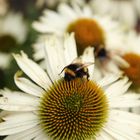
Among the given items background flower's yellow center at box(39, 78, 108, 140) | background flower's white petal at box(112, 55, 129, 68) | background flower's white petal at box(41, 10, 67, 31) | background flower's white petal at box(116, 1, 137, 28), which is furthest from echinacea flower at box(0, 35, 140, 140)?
background flower's white petal at box(116, 1, 137, 28)

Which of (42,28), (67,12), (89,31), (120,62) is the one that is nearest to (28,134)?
(120,62)

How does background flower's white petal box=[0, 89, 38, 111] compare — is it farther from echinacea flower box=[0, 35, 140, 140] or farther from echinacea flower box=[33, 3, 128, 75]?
echinacea flower box=[33, 3, 128, 75]

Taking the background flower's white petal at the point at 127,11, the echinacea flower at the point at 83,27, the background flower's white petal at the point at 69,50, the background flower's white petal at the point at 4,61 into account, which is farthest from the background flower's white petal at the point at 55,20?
the background flower's white petal at the point at 127,11

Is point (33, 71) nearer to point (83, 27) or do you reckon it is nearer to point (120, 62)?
point (120, 62)

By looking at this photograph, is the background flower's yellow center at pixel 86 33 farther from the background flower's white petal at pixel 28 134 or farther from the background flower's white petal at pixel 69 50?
the background flower's white petal at pixel 28 134

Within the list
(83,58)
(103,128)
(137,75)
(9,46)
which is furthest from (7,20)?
(103,128)
